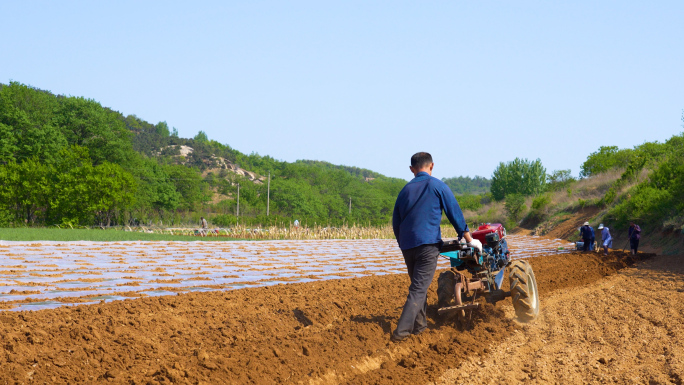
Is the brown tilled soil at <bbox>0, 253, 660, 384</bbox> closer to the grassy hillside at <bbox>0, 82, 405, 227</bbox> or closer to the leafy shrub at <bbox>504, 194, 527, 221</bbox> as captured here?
the grassy hillside at <bbox>0, 82, 405, 227</bbox>

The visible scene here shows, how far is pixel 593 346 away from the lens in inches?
230

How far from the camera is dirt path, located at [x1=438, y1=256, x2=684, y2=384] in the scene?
4.73m

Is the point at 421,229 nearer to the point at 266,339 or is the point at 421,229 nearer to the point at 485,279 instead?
the point at 485,279

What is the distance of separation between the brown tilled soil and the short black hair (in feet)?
5.71

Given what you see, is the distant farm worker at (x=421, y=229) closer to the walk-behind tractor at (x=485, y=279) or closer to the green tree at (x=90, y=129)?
the walk-behind tractor at (x=485, y=279)

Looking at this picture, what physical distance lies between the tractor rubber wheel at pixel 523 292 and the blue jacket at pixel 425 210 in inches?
51.6

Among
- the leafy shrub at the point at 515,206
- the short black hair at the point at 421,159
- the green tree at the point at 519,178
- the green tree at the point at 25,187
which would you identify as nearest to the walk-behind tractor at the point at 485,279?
the short black hair at the point at 421,159

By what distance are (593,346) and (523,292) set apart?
36.4 inches

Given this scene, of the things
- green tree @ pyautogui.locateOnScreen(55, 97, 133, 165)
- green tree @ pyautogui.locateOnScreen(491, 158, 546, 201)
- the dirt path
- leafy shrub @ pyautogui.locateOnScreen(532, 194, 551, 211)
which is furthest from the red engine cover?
green tree @ pyautogui.locateOnScreen(491, 158, 546, 201)

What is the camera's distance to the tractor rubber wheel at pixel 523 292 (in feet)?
21.1

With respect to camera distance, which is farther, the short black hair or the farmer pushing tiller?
the short black hair

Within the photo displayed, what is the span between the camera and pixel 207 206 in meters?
86.0

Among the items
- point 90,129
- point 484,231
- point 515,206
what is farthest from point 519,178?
point 484,231

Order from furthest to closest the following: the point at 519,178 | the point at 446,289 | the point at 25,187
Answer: the point at 519,178 → the point at 25,187 → the point at 446,289
